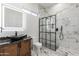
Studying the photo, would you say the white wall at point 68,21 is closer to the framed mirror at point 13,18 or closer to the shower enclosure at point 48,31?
the shower enclosure at point 48,31

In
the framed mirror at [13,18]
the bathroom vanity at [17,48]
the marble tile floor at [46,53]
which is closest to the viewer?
the bathroom vanity at [17,48]

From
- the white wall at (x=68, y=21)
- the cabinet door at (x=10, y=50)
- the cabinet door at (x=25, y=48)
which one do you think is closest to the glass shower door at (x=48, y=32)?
the white wall at (x=68, y=21)

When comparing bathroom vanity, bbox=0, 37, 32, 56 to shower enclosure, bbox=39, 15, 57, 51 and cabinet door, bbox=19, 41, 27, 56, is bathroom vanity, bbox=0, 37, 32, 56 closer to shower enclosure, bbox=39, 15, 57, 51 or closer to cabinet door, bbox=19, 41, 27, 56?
cabinet door, bbox=19, 41, 27, 56

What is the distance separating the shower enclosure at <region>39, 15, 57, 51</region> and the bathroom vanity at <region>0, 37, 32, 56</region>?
0.25m

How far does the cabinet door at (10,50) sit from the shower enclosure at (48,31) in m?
0.45

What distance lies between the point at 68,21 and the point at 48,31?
0.38 metres

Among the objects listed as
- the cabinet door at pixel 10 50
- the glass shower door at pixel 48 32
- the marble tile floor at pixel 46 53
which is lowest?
the marble tile floor at pixel 46 53

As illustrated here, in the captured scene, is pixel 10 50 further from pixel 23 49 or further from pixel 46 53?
pixel 46 53

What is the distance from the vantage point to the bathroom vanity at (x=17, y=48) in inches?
52.5

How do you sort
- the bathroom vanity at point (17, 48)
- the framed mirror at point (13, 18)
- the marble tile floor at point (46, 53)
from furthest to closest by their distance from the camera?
the marble tile floor at point (46, 53), the framed mirror at point (13, 18), the bathroom vanity at point (17, 48)

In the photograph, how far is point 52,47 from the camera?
1622 mm

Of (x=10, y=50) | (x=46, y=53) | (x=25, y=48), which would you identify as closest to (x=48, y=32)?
(x=46, y=53)

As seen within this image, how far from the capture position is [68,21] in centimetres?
158

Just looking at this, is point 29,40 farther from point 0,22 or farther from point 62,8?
point 62,8
